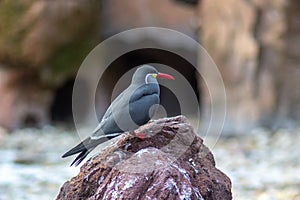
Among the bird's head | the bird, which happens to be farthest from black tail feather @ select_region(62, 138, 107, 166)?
the bird's head

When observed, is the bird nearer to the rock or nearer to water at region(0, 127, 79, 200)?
the rock

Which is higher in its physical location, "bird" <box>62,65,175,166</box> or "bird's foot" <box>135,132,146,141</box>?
"bird" <box>62,65,175,166</box>

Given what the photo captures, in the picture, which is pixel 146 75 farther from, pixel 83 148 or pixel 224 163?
pixel 224 163

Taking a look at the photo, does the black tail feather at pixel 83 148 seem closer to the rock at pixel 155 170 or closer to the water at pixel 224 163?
the rock at pixel 155 170

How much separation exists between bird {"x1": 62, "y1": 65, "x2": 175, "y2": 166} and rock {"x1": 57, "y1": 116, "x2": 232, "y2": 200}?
54 mm

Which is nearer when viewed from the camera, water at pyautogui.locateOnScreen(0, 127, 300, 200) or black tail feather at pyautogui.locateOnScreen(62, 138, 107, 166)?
black tail feather at pyautogui.locateOnScreen(62, 138, 107, 166)

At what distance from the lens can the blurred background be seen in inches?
279

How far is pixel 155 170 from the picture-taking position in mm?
2959

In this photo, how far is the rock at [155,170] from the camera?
293 centimetres

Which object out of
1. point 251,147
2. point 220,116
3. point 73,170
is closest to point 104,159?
point 73,170

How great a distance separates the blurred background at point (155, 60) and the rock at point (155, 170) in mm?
2532

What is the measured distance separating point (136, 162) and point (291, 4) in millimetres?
6493

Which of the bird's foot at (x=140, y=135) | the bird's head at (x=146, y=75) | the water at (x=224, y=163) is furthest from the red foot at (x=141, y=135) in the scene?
the water at (x=224, y=163)

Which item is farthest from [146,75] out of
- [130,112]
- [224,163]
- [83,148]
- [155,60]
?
[155,60]
